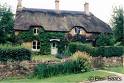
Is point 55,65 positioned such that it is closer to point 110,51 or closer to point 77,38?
point 110,51

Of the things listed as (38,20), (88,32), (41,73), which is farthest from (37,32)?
(41,73)

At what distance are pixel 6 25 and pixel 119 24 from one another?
768 inches

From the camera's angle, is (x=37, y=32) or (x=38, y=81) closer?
(x=38, y=81)

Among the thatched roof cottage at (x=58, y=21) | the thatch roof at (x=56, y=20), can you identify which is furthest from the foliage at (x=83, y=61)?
the thatch roof at (x=56, y=20)

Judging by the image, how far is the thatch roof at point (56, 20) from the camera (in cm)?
5706

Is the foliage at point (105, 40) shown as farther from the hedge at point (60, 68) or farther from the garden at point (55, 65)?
the hedge at point (60, 68)

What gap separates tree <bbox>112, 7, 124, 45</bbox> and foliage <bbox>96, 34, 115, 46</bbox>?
2.63m

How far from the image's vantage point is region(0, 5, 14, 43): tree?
54.9 meters

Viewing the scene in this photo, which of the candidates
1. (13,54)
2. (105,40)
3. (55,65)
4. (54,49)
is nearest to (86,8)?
(105,40)

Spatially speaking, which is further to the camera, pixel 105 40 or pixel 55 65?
pixel 105 40

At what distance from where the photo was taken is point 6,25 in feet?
183

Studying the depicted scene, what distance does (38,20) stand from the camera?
58.3m

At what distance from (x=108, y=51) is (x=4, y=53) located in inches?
559

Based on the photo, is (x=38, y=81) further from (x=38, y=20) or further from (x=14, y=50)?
(x=38, y=20)
